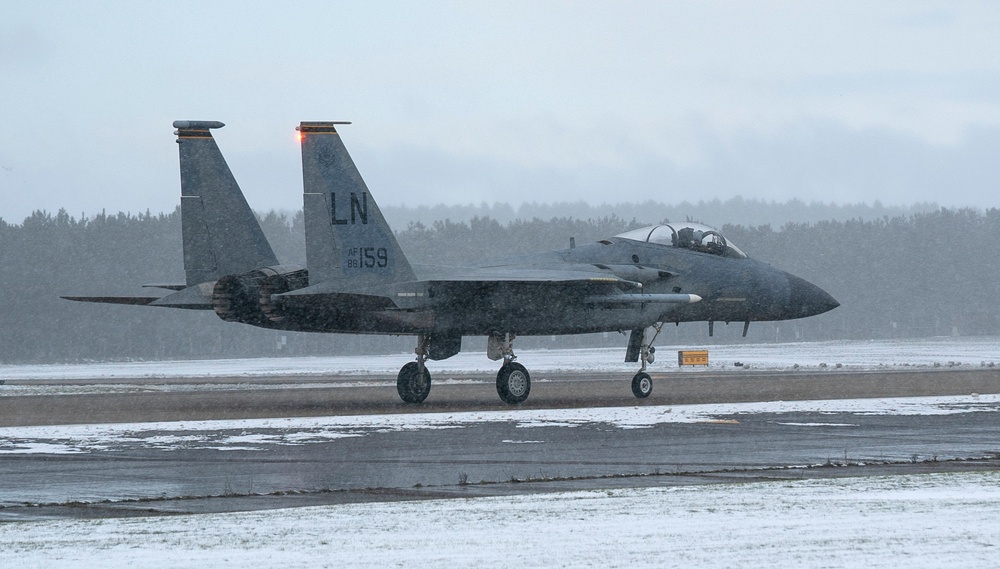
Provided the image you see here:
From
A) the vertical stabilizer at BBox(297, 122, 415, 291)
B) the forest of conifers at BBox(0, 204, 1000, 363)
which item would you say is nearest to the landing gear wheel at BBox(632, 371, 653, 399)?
the vertical stabilizer at BBox(297, 122, 415, 291)

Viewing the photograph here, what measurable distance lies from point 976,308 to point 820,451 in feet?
395

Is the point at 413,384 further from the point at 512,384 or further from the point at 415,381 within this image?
the point at 512,384

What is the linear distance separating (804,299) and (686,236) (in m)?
3.36

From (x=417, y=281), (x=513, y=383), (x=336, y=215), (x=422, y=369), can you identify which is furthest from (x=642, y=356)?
(x=336, y=215)

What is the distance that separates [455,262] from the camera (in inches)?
4702

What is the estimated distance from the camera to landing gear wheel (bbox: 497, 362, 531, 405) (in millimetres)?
24062

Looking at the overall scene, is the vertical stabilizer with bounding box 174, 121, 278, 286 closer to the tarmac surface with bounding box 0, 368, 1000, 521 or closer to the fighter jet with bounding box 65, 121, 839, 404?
the fighter jet with bounding box 65, 121, 839, 404

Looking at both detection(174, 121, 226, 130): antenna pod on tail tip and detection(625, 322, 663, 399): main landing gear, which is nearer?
detection(174, 121, 226, 130): antenna pod on tail tip

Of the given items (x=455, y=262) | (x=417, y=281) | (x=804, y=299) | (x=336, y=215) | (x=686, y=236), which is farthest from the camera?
(x=455, y=262)

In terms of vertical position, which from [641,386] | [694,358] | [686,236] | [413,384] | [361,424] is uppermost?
[686,236]

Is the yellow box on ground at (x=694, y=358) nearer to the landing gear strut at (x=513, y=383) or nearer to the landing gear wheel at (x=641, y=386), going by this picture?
the landing gear wheel at (x=641, y=386)

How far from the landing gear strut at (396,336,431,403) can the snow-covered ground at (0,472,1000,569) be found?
14645 millimetres

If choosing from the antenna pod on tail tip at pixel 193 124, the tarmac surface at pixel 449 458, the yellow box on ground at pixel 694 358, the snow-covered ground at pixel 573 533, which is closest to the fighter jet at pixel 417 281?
the antenna pod on tail tip at pixel 193 124

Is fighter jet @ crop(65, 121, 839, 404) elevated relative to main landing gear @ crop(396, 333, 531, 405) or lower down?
elevated
